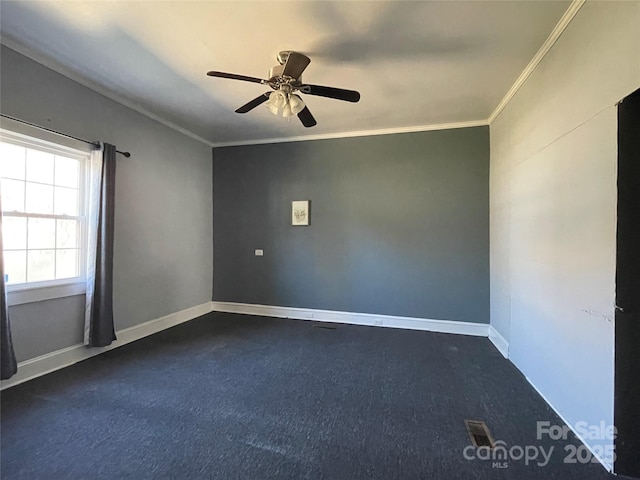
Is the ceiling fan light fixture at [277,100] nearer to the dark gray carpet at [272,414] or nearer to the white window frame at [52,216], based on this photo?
the white window frame at [52,216]

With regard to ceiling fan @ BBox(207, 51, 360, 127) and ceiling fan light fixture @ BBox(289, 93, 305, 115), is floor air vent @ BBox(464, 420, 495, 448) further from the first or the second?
ceiling fan light fixture @ BBox(289, 93, 305, 115)

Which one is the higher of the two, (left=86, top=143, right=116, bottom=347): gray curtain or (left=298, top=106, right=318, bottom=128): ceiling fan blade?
(left=298, top=106, right=318, bottom=128): ceiling fan blade

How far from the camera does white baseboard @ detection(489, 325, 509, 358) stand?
330cm

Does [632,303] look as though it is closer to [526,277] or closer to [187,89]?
[526,277]

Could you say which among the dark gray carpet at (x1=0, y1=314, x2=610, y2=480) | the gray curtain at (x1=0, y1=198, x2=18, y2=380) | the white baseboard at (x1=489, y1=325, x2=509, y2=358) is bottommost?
the dark gray carpet at (x1=0, y1=314, x2=610, y2=480)

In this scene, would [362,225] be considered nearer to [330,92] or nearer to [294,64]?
[330,92]

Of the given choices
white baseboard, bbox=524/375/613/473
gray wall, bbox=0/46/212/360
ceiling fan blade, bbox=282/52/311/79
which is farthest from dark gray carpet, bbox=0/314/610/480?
ceiling fan blade, bbox=282/52/311/79

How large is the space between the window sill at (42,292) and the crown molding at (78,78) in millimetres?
1981

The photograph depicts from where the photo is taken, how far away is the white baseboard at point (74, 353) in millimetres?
2652

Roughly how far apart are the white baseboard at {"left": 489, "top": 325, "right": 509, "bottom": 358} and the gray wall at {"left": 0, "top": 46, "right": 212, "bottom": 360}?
424 cm

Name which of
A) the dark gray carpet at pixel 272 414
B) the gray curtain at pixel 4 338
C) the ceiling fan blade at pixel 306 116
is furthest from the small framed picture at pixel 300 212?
the gray curtain at pixel 4 338

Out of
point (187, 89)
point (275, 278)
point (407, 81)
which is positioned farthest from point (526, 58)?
point (275, 278)

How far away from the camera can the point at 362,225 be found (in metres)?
4.55

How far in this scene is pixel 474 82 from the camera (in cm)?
306
